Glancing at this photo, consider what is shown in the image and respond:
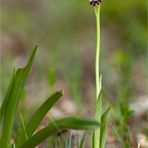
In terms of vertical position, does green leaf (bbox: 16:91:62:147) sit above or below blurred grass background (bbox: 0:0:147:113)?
below

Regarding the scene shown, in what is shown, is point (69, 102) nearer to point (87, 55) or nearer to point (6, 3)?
point (87, 55)

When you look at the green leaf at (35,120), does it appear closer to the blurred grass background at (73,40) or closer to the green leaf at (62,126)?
the green leaf at (62,126)

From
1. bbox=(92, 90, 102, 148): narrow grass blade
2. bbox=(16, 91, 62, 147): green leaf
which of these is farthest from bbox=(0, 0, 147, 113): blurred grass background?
bbox=(92, 90, 102, 148): narrow grass blade

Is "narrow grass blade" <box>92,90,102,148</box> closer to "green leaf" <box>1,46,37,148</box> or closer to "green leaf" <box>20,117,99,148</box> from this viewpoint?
"green leaf" <box>20,117,99,148</box>

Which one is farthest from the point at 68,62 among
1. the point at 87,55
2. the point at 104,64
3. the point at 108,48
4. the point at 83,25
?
the point at 83,25

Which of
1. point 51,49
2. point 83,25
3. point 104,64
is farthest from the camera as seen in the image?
point 83,25

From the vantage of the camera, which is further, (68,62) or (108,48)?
(108,48)

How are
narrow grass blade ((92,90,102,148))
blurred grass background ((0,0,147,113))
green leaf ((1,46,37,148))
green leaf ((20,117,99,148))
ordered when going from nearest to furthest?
1. green leaf ((20,117,99,148))
2. narrow grass blade ((92,90,102,148))
3. green leaf ((1,46,37,148))
4. blurred grass background ((0,0,147,113))
